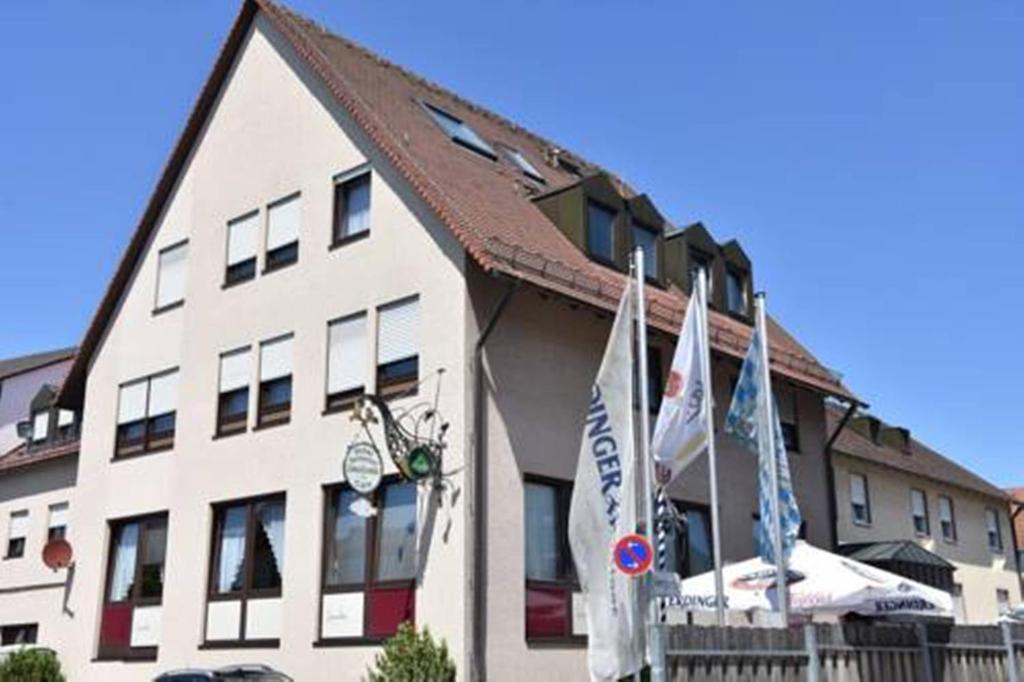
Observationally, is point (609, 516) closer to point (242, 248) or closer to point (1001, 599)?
point (242, 248)

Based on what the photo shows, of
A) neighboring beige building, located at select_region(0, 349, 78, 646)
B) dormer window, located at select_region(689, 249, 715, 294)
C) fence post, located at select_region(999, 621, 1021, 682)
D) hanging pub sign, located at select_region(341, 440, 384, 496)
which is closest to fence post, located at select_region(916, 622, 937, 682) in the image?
fence post, located at select_region(999, 621, 1021, 682)

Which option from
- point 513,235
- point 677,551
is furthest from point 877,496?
point 513,235

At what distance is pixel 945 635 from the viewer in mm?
13266

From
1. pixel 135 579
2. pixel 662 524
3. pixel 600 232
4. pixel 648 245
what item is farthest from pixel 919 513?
pixel 135 579

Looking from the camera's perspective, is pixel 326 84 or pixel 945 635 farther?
pixel 326 84

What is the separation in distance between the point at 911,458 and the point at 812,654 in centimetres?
2126

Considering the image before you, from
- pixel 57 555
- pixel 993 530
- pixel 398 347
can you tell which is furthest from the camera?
pixel 993 530

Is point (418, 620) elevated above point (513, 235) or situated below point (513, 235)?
below

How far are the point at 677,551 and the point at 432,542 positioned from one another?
5.04m

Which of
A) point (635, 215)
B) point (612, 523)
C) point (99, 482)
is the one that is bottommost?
point (612, 523)

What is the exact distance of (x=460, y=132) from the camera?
20891 millimetres

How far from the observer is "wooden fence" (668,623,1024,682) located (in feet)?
34.0

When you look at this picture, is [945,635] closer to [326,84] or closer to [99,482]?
[326,84]

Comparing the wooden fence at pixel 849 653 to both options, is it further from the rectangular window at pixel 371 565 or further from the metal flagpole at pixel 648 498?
the rectangular window at pixel 371 565
